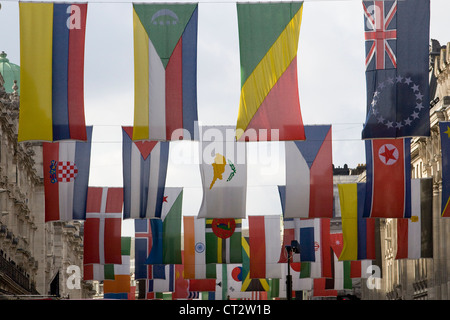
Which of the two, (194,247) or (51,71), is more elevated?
(51,71)

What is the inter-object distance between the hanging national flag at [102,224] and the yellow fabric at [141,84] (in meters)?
13.5

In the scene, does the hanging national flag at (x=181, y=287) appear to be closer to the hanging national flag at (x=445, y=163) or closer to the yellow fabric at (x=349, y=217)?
the yellow fabric at (x=349, y=217)

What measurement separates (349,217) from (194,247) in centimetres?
897

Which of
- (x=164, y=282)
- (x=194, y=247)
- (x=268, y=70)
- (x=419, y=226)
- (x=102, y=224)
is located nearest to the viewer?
(x=268, y=70)

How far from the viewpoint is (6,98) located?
55.3 meters

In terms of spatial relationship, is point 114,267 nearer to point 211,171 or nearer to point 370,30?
point 211,171

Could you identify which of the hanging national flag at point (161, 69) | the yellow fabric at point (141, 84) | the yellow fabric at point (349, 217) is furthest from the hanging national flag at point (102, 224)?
the hanging national flag at point (161, 69)

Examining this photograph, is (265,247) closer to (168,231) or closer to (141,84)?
(168,231)

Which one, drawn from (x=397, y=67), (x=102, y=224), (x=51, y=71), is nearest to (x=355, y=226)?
(x=102, y=224)

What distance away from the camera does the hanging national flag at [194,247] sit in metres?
50.0

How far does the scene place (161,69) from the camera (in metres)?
32.6

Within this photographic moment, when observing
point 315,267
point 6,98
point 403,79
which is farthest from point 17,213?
point 403,79

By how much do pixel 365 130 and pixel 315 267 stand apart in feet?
63.5
